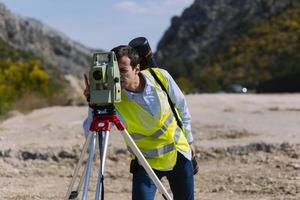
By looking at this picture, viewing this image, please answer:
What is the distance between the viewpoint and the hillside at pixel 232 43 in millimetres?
60062

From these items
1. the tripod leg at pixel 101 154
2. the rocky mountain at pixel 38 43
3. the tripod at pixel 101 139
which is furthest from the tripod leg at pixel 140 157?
the rocky mountain at pixel 38 43

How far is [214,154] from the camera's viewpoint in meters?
11.0

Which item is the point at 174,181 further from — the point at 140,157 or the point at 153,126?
the point at 140,157

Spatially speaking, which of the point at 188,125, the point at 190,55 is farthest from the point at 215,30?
the point at 188,125

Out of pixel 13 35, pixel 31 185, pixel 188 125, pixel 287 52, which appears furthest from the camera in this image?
pixel 13 35

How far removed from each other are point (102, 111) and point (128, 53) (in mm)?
416

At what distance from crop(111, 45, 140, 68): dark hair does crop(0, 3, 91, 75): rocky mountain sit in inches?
2456

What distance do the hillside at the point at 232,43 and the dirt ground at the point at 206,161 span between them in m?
33.8

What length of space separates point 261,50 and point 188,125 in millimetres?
61665

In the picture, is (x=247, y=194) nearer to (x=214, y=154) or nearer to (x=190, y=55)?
(x=214, y=154)

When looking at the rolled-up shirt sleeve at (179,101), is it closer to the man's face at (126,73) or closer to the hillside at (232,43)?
the man's face at (126,73)

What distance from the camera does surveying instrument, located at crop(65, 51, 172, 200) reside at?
11.9 ft

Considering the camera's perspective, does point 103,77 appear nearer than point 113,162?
Yes

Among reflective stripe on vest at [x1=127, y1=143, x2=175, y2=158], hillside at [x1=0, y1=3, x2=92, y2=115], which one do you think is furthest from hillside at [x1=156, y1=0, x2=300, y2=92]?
reflective stripe on vest at [x1=127, y1=143, x2=175, y2=158]
